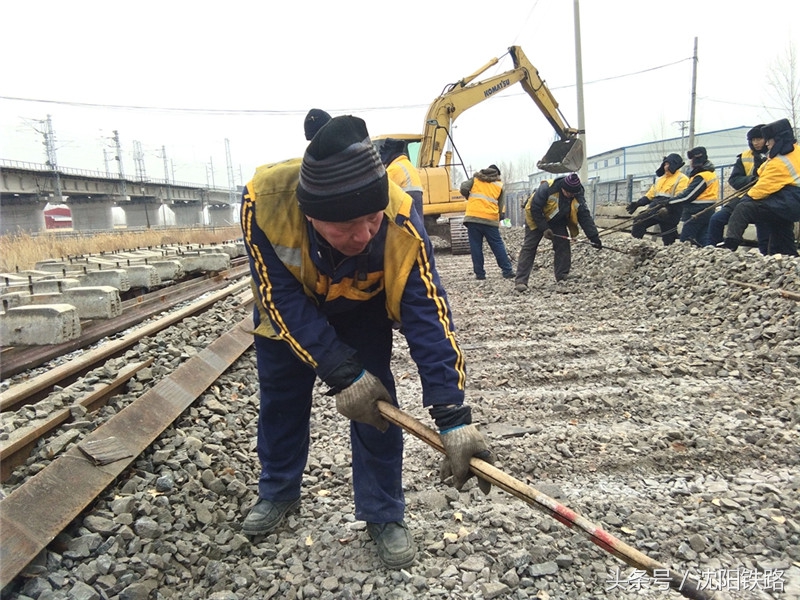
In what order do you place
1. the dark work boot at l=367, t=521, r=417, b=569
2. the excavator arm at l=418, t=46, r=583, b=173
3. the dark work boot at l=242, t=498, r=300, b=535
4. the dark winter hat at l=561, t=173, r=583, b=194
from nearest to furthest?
the dark work boot at l=367, t=521, r=417, b=569 < the dark work boot at l=242, t=498, r=300, b=535 < the dark winter hat at l=561, t=173, r=583, b=194 < the excavator arm at l=418, t=46, r=583, b=173

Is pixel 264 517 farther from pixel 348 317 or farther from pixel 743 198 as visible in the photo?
pixel 743 198

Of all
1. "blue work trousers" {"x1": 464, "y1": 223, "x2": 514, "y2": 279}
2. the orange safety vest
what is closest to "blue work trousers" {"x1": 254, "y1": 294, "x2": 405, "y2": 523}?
"blue work trousers" {"x1": 464, "y1": 223, "x2": 514, "y2": 279}

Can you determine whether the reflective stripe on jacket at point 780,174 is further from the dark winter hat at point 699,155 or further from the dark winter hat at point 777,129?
the dark winter hat at point 699,155

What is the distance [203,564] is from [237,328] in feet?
10.1

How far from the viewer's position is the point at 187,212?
56.6m

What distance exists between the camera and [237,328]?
4.98 metres

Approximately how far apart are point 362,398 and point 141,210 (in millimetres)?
56313

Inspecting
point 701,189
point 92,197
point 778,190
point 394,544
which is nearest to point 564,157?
point 701,189

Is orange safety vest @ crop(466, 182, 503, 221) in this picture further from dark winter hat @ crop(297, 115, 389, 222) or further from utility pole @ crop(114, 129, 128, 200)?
utility pole @ crop(114, 129, 128, 200)

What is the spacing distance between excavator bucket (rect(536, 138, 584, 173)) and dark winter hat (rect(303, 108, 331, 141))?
9.95 m

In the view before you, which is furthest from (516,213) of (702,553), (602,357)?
(702,553)

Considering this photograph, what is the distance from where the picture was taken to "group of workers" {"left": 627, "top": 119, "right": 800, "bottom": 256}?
6078 millimetres

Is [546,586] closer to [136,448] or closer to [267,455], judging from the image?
[267,455]

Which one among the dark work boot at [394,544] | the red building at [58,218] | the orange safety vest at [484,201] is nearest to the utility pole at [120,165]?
the red building at [58,218]
